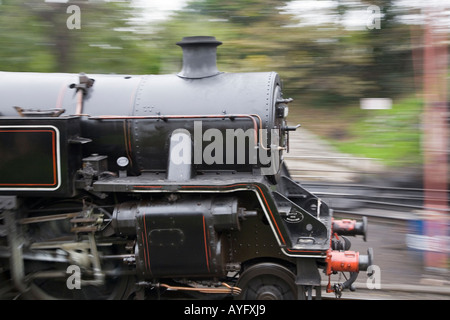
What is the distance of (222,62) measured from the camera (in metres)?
11.9

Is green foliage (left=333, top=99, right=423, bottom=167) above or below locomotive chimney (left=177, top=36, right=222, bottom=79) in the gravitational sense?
below

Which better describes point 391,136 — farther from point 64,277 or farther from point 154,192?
point 64,277

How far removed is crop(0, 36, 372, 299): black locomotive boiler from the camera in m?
4.34

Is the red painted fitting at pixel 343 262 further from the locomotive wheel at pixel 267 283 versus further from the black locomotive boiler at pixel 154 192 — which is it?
the locomotive wheel at pixel 267 283

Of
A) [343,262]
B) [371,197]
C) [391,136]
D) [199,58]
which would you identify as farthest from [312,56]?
[343,262]

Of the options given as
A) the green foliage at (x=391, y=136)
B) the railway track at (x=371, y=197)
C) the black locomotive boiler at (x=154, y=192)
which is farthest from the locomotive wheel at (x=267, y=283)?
the green foliage at (x=391, y=136)

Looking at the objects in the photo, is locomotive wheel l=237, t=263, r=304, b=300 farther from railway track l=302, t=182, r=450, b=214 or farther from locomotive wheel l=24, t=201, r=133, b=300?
railway track l=302, t=182, r=450, b=214

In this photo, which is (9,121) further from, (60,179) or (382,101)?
(382,101)

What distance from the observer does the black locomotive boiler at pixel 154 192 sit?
434 centimetres

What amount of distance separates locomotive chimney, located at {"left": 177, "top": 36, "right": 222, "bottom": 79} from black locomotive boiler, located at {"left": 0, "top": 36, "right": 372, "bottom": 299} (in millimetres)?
15

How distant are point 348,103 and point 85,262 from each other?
9.21 meters

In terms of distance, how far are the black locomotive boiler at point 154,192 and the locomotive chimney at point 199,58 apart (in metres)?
0.01

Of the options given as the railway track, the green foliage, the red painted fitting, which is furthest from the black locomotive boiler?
the green foliage

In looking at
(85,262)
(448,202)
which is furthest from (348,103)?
(85,262)
